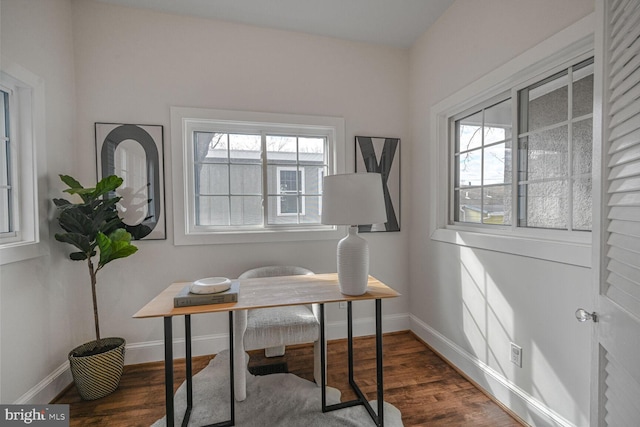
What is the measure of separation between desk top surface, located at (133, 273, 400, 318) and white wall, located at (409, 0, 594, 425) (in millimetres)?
753

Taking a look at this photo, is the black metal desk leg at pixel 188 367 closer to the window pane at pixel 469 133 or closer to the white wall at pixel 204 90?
the white wall at pixel 204 90

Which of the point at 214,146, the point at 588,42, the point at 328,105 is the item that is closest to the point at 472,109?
the point at 588,42

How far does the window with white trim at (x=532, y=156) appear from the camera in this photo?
4.85 feet

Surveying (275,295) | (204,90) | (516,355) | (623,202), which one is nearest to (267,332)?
(275,295)

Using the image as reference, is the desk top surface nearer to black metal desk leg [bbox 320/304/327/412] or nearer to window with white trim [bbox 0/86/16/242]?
black metal desk leg [bbox 320/304/327/412]

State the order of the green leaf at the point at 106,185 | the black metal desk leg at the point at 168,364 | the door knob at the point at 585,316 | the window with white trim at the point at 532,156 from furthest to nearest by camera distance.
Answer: the green leaf at the point at 106,185 → the window with white trim at the point at 532,156 → the black metal desk leg at the point at 168,364 → the door knob at the point at 585,316

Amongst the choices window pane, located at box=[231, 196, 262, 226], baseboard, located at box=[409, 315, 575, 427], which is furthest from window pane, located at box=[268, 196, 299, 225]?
baseboard, located at box=[409, 315, 575, 427]

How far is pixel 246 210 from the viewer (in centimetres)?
256

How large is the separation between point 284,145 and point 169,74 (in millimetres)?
1029

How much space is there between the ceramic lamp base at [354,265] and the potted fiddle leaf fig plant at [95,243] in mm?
1416

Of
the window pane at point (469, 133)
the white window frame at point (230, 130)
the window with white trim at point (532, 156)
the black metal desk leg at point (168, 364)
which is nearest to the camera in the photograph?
the black metal desk leg at point (168, 364)

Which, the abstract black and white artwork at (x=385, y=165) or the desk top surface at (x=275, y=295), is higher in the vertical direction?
the abstract black and white artwork at (x=385, y=165)

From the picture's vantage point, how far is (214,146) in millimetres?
2492

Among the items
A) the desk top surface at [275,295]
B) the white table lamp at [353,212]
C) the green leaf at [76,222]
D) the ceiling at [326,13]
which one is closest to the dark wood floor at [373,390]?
the desk top surface at [275,295]
